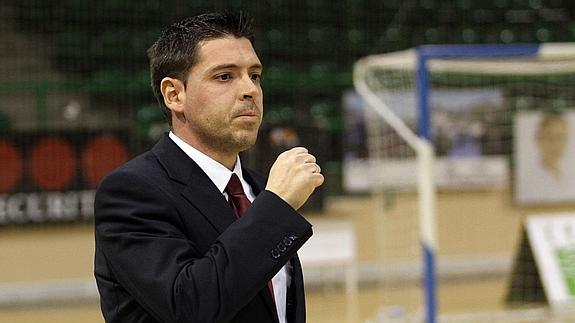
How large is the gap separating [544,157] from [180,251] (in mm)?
7584

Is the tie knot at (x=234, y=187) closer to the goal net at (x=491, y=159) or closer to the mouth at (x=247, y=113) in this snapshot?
the mouth at (x=247, y=113)

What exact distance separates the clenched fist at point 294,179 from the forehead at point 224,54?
0.16 meters

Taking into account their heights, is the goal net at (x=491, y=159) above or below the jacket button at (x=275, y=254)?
below

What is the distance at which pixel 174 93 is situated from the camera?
53.2 inches

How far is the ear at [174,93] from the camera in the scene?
1.34 m

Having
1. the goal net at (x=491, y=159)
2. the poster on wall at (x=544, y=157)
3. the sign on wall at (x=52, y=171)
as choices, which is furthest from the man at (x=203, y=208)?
the poster on wall at (x=544, y=157)

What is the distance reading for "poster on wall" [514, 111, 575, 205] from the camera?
838cm

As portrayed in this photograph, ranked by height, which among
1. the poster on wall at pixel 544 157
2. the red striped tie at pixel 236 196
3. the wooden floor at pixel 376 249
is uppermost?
the red striped tie at pixel 236 196

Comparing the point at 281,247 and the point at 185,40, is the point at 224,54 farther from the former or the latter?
the point at 281,247

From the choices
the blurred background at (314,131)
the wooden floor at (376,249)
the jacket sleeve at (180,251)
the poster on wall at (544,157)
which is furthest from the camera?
the poster on wall at (544,157)

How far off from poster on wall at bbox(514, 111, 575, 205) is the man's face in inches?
292

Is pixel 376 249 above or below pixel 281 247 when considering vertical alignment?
below

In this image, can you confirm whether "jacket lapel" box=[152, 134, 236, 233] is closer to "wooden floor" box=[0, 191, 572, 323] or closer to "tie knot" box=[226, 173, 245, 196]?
"tie knot" box=[226, 173, 245, 196]

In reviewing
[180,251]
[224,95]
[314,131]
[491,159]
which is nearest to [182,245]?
[180,251]
